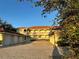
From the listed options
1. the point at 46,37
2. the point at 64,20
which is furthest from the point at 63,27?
the point at 46,37

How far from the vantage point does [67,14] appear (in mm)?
10203

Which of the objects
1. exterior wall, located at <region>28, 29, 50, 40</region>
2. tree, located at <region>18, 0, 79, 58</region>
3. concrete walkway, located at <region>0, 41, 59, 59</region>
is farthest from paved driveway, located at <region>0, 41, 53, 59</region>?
exterior wall, located at <region>28, 29, 50, 40</region>

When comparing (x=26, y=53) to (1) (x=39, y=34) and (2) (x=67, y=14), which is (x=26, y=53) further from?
(1) (x=39, y=34)

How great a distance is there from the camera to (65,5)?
991 centimetres

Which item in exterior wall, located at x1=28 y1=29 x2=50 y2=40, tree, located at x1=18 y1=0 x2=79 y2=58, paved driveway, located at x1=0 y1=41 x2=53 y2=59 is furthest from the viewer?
exterior wall, located at x1=28 y1=29 x2=50 y2=40

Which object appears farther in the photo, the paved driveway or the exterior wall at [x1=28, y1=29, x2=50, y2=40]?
the exterior wall at [x1=28, y1=29, x2=50, y2=40]

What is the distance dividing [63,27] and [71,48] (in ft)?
3.41

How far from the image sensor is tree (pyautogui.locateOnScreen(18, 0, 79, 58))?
30.9 feet

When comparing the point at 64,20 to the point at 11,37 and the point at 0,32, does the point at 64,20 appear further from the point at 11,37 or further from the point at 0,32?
the point at 11,37

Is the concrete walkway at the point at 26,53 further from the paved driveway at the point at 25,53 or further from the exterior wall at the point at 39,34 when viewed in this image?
the exterior wall at the point at 39,34

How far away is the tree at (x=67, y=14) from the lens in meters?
9.40

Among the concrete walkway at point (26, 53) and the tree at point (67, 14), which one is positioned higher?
the tree at point (67, 14)

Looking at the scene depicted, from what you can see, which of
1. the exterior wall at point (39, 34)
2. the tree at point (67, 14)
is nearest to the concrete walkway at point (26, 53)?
the tree at point (67, 14)

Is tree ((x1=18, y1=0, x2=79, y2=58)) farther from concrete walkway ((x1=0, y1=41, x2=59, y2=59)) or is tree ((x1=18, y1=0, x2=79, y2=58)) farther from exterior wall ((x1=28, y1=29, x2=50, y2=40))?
exterior wall ((x1=28, y1=29, x2=50, y2=40))
